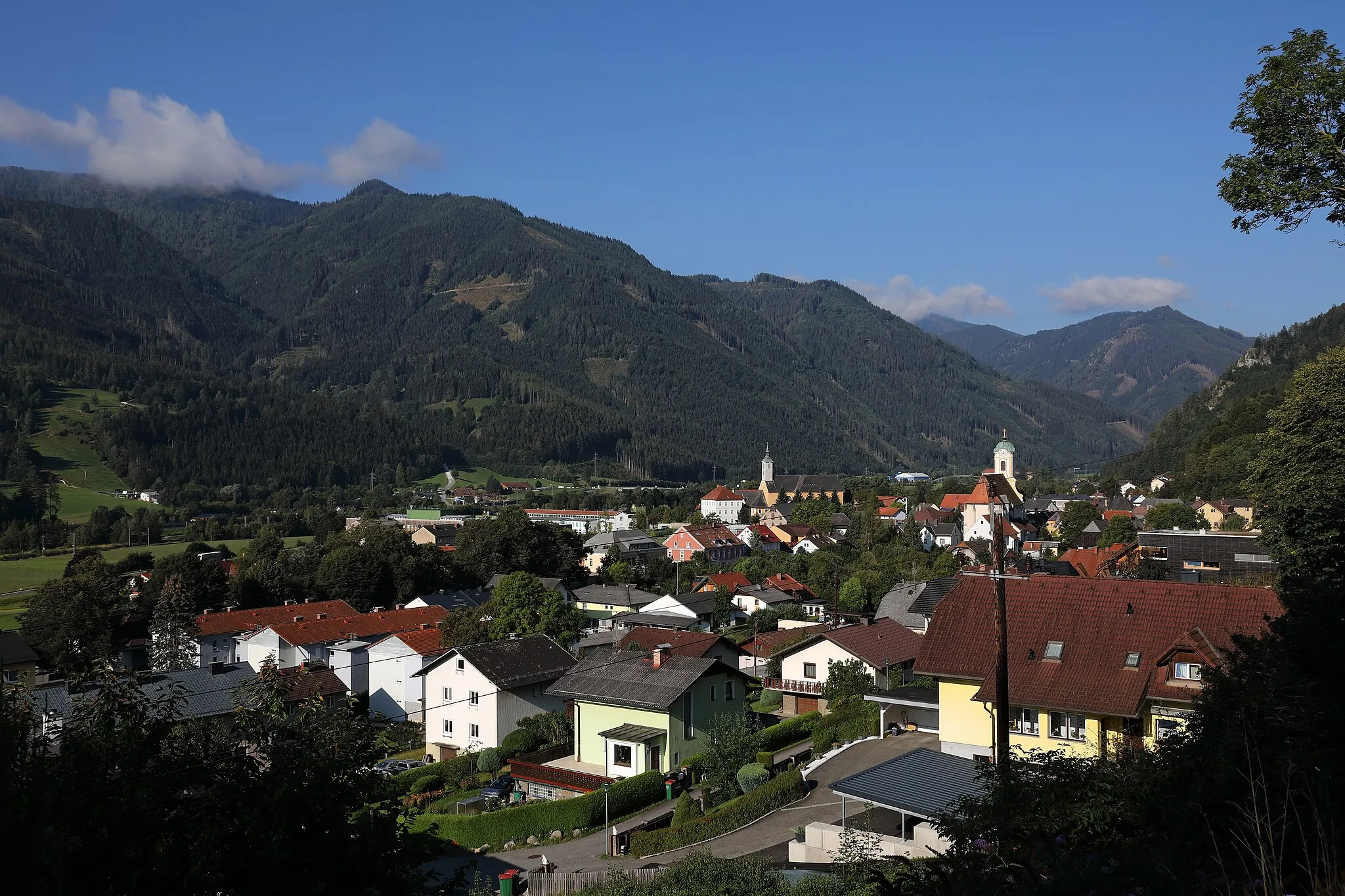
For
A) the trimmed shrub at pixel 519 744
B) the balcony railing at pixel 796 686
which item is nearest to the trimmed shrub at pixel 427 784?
the trimmed shrub at pixel 519 744

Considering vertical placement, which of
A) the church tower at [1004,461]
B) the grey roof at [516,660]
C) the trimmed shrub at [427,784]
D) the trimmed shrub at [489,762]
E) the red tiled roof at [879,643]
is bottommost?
the trimmed shrub at [427,784]

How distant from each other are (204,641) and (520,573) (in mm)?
15567

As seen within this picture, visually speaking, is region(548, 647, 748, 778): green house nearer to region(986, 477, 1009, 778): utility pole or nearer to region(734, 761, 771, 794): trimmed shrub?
region(734, 761, 771, 794): trimmed shrub

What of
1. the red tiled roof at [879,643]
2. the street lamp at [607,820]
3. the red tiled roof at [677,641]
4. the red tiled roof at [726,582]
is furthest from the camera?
the red tiled roof at [726,582]

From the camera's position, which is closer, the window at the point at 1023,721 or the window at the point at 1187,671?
the window at the point at 1187,671

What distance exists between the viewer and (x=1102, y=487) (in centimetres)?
11981

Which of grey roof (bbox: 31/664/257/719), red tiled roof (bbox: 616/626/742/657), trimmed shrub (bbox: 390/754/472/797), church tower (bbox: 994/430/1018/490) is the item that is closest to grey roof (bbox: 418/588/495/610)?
red tiled roof (bbox: 616/626/742/657)

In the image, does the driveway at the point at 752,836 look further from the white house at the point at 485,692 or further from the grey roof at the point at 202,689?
the grey roof at the point at 202,689

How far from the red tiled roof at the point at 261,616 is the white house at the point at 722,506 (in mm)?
74433

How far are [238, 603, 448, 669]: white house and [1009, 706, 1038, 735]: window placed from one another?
2982 centimetres

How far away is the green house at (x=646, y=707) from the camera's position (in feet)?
91.5

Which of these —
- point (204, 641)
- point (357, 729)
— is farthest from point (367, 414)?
point (357, 729)

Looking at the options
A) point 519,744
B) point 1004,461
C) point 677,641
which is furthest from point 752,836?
point 1004,461

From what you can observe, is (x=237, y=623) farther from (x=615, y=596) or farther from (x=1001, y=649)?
(x=1001, y=649)
